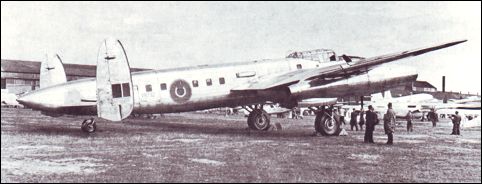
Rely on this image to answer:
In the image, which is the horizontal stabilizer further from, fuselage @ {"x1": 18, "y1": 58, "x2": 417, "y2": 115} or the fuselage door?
the fuselage door

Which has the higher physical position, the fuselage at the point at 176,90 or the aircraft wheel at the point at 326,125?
the fuselage at the point at 176,90

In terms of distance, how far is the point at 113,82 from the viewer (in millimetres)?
10844

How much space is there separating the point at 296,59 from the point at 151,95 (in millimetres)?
5432

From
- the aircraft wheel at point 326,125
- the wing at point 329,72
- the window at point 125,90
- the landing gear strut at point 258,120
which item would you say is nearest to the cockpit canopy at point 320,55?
the wing at point 329,72

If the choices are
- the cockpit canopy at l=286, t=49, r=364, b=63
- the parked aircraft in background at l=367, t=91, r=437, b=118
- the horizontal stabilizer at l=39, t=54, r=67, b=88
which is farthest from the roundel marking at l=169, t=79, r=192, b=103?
the parked aircraft in background at l=367, t=91, r=437, b=118

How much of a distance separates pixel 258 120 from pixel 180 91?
4808 millimetres

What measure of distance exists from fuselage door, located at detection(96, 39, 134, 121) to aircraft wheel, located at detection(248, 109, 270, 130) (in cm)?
688

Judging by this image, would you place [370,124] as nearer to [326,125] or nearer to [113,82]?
[326,125]

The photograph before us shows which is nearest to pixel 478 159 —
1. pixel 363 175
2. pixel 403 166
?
pixel 403 166

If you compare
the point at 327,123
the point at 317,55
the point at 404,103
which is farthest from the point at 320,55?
the point at 404,103

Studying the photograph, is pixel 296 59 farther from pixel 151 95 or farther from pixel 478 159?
pixel 478 159

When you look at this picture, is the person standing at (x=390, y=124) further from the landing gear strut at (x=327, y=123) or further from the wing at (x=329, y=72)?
the landing gear strut at (x=327, y=123)

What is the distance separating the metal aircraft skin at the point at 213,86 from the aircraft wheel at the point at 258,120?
90.8 inches

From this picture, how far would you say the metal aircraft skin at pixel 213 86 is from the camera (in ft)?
35.8
